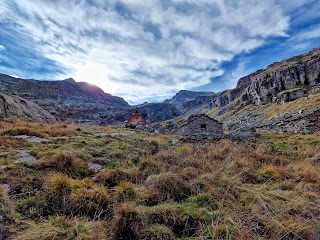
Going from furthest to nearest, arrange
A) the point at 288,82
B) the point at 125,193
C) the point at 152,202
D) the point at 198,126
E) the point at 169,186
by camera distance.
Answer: the point at 288,82
the point at 198,126
the point at 169,186
the point at 125,193
the point at 152,202

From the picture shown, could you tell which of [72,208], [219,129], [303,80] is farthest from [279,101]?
[72,208]

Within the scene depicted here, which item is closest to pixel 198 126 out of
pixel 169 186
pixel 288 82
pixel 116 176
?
pixel 116 176

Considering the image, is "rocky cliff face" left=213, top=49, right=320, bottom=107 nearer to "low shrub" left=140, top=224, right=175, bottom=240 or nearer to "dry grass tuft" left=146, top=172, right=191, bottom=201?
"dry grass tuft" left=146, top=172, right=191, bottom=201

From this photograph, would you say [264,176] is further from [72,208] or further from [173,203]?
[72,208]

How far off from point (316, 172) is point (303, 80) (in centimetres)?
12366

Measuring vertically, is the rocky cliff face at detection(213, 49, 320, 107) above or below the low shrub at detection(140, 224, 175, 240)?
above

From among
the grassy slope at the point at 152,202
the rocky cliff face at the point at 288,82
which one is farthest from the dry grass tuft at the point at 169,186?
the rocky cliff face at the point at 288,82

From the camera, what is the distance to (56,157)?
722 centimetres

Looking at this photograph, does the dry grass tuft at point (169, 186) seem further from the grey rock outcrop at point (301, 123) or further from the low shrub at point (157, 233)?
the grey rock outcrop at point (301, 123)

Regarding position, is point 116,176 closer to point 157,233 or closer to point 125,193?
point 125,193

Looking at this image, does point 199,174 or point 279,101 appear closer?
point 199,174

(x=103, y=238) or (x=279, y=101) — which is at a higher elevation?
(x=279, y=101)

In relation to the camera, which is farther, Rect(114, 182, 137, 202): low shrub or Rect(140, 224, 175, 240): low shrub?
Rect(114, 182, 137, 202): low shrub

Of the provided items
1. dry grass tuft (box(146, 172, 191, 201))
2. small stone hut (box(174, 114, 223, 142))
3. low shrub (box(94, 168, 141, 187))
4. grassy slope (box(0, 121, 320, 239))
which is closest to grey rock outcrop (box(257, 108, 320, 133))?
small stone hut (box(174, 114, 223, 142))
